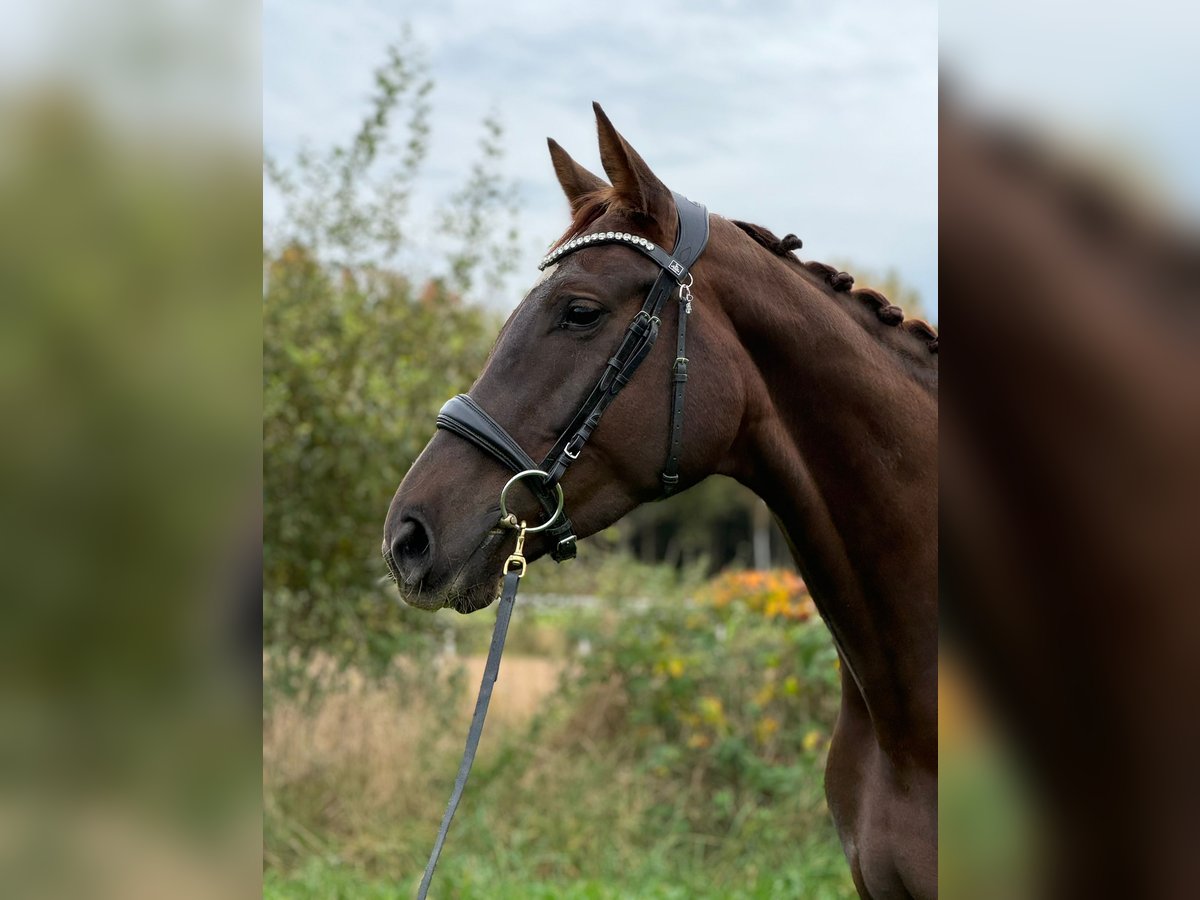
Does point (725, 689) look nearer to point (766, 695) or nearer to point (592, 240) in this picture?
point (766, 695)

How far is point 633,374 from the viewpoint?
2.54m

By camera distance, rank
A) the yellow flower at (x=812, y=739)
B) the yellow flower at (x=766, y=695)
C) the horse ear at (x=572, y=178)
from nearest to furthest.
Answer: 1. the horse ear at (x=572, y=178)
2. the yellow flower at (x=812, y=739)
3. the yellow flower at (x=766, y=695)

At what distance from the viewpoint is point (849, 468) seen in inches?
101

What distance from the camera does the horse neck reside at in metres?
2.50

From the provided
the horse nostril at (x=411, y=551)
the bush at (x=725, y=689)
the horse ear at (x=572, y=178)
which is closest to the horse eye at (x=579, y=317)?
the horse ear at (x=572, y=178)

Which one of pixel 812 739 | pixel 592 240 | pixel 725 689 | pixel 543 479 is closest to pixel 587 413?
pixel 543 479

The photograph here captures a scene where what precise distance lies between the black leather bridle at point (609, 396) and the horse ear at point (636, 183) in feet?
0.15

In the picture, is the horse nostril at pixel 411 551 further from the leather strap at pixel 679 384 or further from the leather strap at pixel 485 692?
the leather strap at pixel 679 384

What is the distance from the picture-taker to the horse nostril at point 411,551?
2383 millimetres
